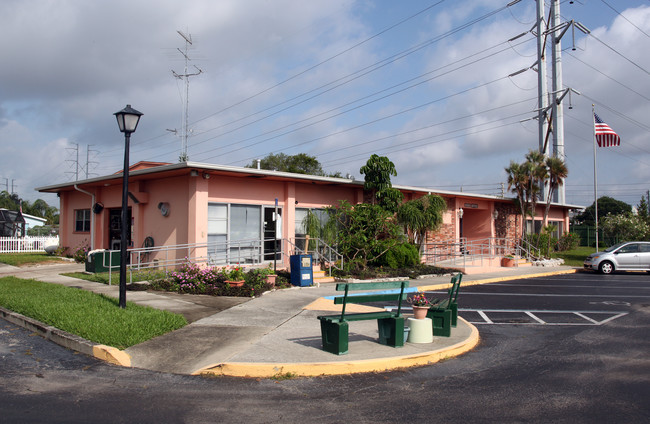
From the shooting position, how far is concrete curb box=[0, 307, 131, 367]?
6922 mm

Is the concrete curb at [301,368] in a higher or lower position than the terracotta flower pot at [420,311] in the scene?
lower

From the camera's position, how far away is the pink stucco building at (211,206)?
1512 cm

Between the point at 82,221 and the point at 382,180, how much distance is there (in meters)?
13.5

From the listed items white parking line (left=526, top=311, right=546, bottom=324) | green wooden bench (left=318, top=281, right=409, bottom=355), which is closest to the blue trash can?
white parking line (left=526, top=311, right=546, bottom=324)

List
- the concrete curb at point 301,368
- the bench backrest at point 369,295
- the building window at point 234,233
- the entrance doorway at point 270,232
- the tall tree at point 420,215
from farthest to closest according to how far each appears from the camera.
Result: the tall tree at point 420,215
the entrance doorway at point 270,232
the building window at point 234,233
the bench backrest at point 369,295
the concrete curb at point 301,368

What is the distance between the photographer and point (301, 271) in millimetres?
14227

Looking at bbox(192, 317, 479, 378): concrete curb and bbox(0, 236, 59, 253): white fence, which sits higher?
bbox(0, 236, 59, 253): white fence

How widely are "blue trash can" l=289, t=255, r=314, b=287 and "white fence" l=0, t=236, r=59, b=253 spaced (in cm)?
2020

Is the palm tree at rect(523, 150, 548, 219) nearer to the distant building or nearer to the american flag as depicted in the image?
the american flag

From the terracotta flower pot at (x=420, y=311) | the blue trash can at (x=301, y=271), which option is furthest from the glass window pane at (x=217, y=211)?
the terracotta flower pot at (x=420, y=311)

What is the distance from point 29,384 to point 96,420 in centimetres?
175

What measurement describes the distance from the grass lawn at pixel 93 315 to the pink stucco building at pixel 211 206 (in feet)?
14.4

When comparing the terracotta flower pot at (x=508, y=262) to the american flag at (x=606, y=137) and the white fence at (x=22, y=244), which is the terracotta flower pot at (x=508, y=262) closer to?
the american flag at (x=606, y=137)

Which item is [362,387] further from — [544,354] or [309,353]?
[544,354]
